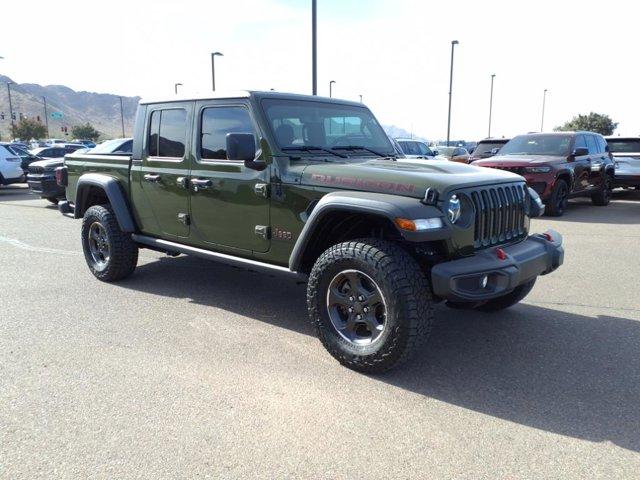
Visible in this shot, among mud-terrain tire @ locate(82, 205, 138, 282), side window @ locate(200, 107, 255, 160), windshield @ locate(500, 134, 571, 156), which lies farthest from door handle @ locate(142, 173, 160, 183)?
windshield @ locate(500, 134, 571, 156)

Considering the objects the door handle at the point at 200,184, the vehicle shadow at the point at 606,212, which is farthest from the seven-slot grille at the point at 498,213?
the vehicle shadow at the point at 606,212

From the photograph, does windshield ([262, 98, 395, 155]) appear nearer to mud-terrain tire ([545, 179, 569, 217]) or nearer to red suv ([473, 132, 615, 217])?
red suv ([473, 132, 615, 217])

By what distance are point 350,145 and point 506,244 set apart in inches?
61.8

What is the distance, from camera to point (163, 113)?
5.00 m

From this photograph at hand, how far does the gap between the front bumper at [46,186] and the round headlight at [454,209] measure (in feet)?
34.6

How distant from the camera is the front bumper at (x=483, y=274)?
321 cm

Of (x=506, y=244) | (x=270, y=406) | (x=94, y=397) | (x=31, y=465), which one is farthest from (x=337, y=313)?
(x=31, y=465)

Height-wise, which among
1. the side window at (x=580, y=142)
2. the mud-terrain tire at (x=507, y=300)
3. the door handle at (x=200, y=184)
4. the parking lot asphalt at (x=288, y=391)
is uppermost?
the side window at (x=580, y=142)

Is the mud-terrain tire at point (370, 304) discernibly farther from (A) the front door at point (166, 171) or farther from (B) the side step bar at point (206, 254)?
(A) the front door at point (166, 171)

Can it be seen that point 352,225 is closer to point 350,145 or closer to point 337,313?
point 337,313

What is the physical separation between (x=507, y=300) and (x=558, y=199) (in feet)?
23.4

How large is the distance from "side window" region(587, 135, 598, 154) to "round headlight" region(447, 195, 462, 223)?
9.66 m

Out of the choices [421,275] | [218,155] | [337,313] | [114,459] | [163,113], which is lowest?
[114,459]

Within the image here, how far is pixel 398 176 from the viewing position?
3.50m
